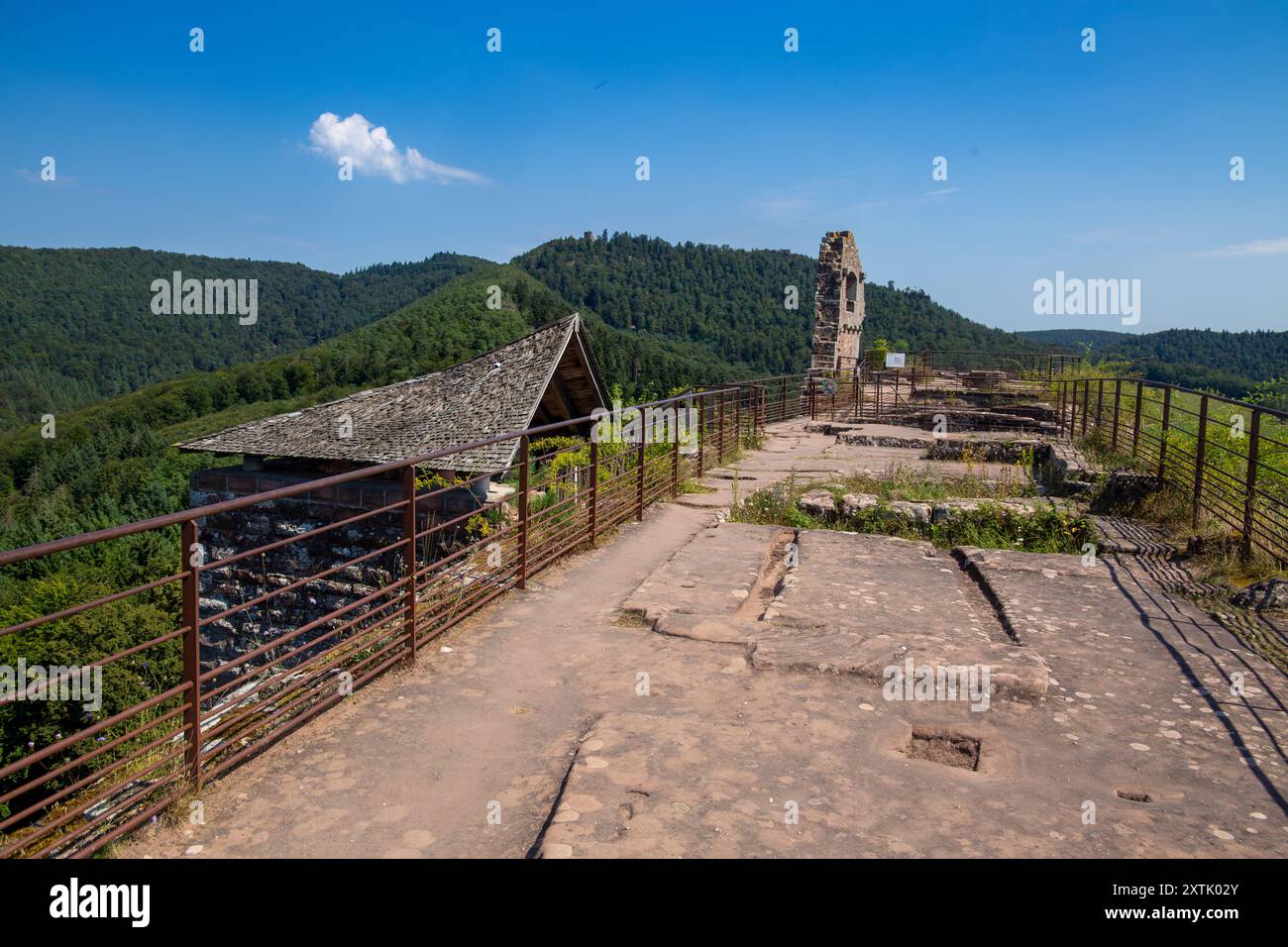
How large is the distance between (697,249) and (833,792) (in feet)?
339

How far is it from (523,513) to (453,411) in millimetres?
6608

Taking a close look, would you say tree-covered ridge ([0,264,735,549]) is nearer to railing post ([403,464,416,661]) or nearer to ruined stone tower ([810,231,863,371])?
ruined stone tower ([810,231,863,371])

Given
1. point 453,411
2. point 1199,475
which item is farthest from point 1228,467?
point 453,411

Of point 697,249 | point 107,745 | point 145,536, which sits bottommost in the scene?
point 145,536

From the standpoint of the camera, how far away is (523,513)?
5.81m

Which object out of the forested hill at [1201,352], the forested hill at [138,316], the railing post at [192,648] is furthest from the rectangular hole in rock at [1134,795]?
the forested hill at [138,316]

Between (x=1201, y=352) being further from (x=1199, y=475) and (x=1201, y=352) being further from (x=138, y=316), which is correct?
(x=138, y=316)

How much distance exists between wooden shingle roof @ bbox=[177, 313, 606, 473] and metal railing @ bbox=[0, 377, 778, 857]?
56cm

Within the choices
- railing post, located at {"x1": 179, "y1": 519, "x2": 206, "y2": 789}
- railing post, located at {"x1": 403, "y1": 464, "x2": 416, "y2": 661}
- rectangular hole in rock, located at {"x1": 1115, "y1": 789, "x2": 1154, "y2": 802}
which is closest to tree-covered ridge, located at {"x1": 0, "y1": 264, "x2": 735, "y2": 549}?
railing post, located at {"x1": 403, "y1": 464, "x2": 416, "y2": 661}

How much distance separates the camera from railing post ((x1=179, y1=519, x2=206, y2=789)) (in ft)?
9.41

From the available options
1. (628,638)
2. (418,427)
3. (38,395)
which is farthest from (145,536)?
(38,395)

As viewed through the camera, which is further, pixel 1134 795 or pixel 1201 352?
pixel 1201 352
